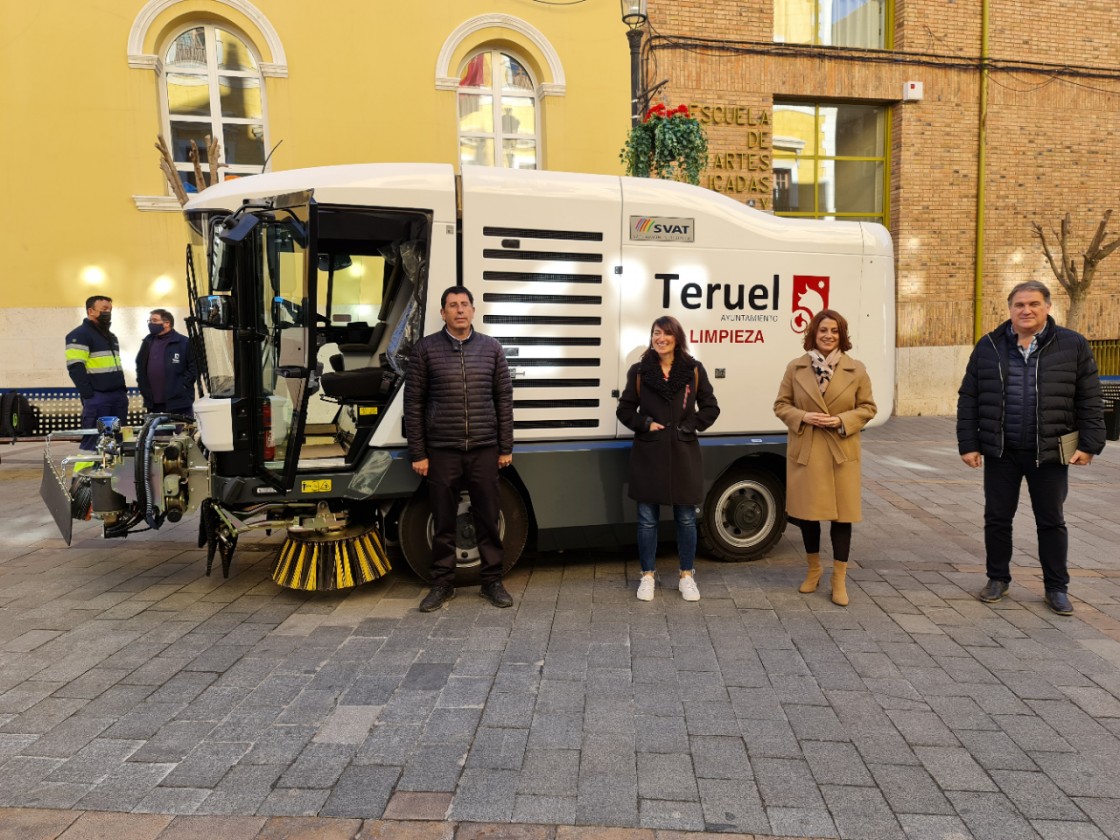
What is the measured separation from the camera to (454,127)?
12.3 m

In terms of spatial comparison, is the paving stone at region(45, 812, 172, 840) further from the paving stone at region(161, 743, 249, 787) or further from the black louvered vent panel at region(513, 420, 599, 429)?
the black louvered vent panel at region(513, 420, 599, 429)

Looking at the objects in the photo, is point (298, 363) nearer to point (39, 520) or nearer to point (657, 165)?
point (39, 520)

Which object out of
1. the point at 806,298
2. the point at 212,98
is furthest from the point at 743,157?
the point at 806,298

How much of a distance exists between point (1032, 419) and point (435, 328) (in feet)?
11.8

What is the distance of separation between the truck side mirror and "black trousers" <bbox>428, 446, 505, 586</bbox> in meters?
1.39

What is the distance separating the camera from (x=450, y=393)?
14.9 ft

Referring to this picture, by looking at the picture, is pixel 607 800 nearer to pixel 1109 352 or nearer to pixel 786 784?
pixel 786 784

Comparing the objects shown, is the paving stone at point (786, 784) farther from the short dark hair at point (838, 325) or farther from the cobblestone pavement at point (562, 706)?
the short dark hair at point (838, 325)

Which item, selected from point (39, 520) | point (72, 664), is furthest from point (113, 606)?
point (39, 520)

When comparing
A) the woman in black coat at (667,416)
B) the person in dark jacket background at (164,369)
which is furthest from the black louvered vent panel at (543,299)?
the person in dark jacket background at (164,369)

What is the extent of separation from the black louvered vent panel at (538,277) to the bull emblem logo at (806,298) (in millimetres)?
1415

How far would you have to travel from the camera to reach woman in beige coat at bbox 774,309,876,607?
4719 mm

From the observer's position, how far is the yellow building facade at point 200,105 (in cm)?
1123

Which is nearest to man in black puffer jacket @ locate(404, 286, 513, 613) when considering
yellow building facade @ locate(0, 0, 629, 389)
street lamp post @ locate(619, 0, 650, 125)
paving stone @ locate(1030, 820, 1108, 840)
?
paving stone @ locate(1030, 820, 1108, 840)
